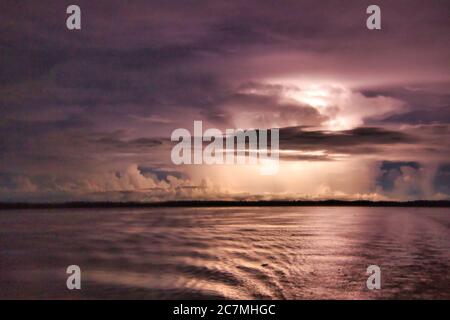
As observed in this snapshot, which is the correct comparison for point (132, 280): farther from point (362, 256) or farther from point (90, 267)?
point (362, 256)

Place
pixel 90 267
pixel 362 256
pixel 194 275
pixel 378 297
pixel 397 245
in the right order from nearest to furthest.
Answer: pixel 378 297
pixel 194 275
pixel 90 267
pixel 362 256
pixel 397 245

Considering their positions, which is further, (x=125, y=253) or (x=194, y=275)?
(x=125, y=253)

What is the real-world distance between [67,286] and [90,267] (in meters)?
4.47

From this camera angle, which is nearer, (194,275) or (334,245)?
(194,275)

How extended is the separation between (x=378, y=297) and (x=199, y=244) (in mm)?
18949

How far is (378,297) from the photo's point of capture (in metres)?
17.3

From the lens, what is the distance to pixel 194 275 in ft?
71.8
